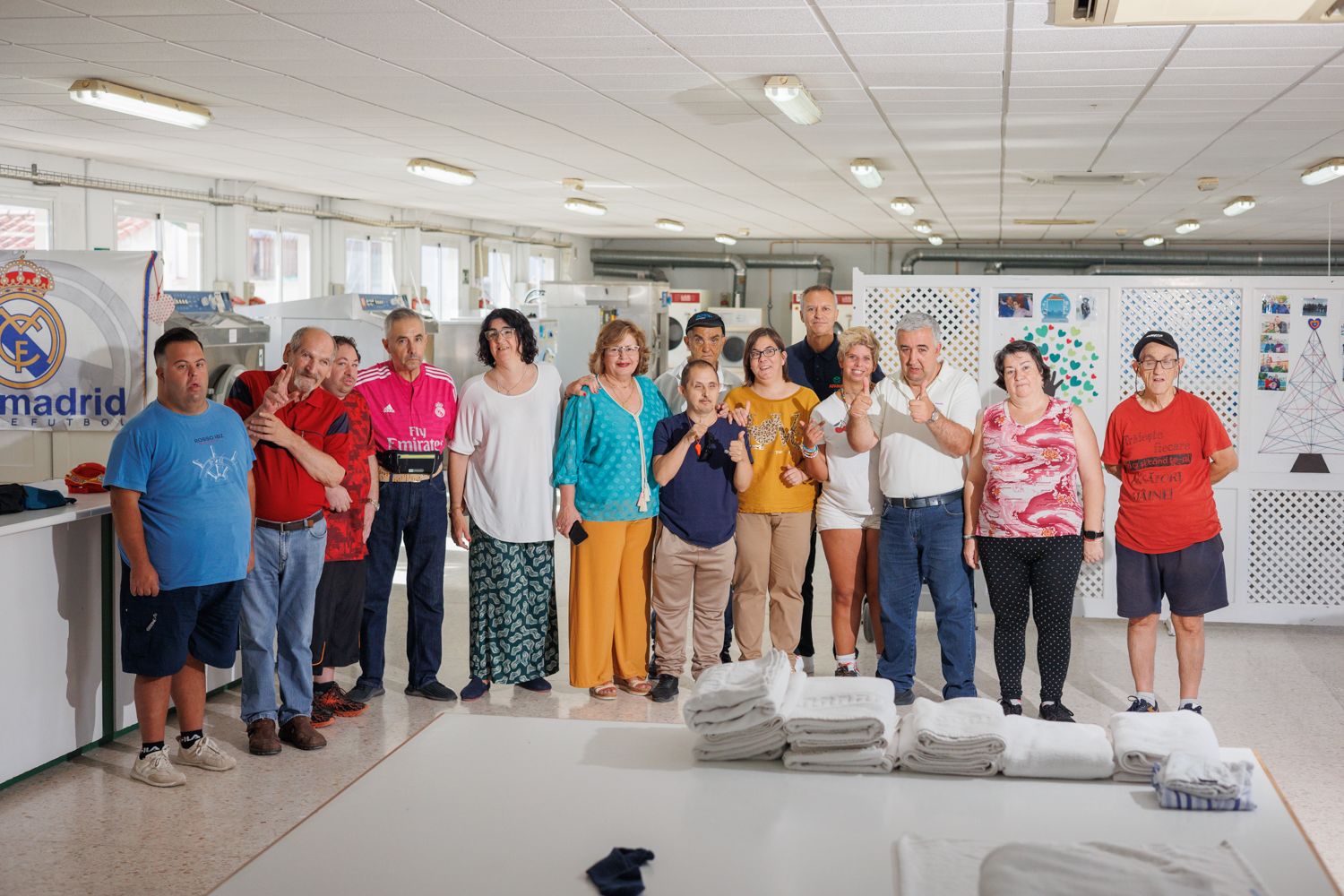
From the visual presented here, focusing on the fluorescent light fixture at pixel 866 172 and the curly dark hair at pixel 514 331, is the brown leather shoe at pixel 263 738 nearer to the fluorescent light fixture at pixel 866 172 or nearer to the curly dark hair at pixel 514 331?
the curly dark hair at pixel 514 331

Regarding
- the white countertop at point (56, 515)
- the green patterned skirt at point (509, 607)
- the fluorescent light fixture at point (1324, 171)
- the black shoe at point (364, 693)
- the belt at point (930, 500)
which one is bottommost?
the black shoe at point (364, 693)

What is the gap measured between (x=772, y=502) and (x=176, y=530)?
91.6 inches

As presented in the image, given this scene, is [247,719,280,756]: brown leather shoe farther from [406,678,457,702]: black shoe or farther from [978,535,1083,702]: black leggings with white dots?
[978,535,1083,702]: black leggings with white dots

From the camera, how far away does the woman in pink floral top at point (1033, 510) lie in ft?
14.7

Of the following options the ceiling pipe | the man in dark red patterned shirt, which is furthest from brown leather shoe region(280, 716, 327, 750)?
the ceiling pipe

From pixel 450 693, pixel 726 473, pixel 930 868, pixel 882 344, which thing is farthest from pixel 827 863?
pixel 882 344

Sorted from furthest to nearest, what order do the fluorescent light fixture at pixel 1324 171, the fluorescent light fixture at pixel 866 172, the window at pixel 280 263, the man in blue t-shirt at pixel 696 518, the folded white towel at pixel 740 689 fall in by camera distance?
the window at pixel 280 263 → the fluorescent light fixture at pixel 866 172 → the fluorescent light fixture at pixel 1324 171 → the man in blue t-shirt at pixel 696 518 → the folded white towel at pixel 740 689

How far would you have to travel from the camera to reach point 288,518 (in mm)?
4371

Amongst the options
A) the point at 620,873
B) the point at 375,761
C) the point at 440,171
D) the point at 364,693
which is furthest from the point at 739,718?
the point at 440,171

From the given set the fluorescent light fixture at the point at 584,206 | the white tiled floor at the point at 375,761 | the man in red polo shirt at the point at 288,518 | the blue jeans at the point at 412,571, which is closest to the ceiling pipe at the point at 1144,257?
the fluorescent light fixture at the point at 584,206

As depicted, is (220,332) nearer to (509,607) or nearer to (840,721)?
(509,607)

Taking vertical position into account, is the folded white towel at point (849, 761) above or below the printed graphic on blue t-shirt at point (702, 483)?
below

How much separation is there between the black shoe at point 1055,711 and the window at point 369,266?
10.4 m

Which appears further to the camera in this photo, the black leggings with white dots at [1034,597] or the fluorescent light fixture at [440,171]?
the fluorescent light fixture at [440,171]
